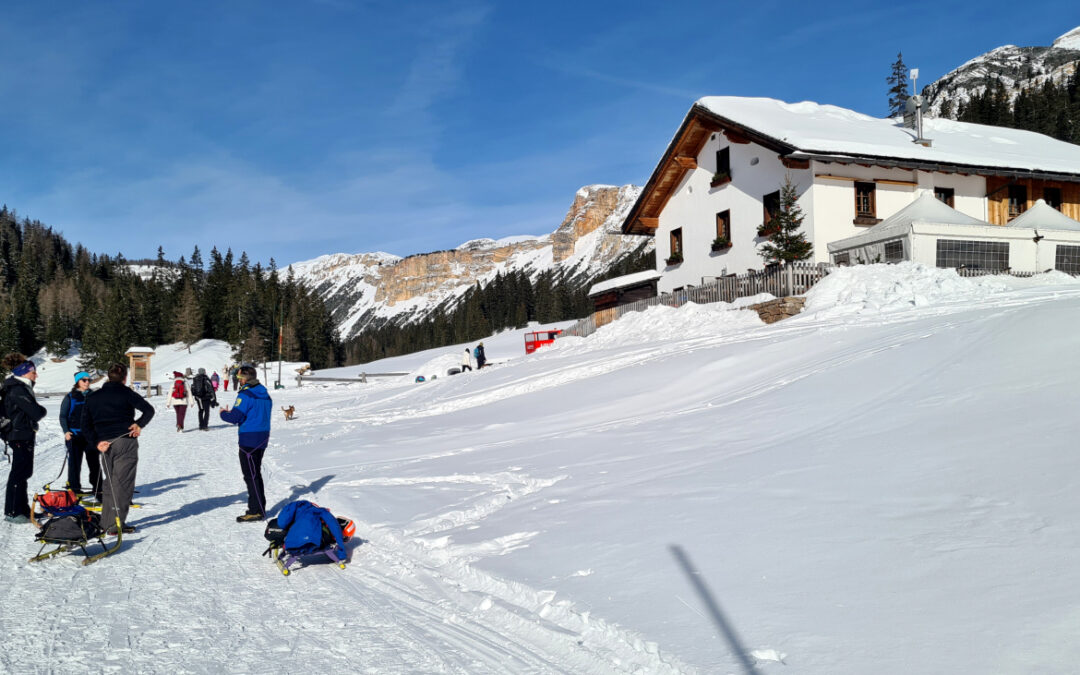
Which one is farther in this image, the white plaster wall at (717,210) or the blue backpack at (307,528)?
the white plaster wall at (717,210)

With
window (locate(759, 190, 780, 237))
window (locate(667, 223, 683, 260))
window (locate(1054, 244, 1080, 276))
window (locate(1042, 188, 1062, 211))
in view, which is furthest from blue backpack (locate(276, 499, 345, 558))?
window (locate(1042, 188, 1062, 211))

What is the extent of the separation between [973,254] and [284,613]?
23.4 meters

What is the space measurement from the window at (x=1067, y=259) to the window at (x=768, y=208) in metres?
9.20

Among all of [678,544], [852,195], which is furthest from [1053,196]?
[678,544]

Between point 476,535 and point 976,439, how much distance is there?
4.49 meters

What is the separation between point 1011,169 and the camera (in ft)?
82.8

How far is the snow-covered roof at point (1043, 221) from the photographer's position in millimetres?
22547

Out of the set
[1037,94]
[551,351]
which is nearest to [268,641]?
[551,351]

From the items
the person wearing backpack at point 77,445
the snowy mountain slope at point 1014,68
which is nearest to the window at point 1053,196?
the person wearing backpack at point 77,445

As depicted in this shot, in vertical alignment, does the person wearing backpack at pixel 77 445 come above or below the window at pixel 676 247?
below

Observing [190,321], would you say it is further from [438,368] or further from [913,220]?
[913,220]

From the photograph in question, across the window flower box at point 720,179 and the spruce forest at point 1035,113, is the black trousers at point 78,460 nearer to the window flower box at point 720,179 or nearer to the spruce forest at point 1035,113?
the window flower box at point 720,179

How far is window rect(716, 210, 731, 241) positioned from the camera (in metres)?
28.4

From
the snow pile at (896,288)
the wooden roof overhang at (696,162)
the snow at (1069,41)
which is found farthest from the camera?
the snow at (1069,41)
